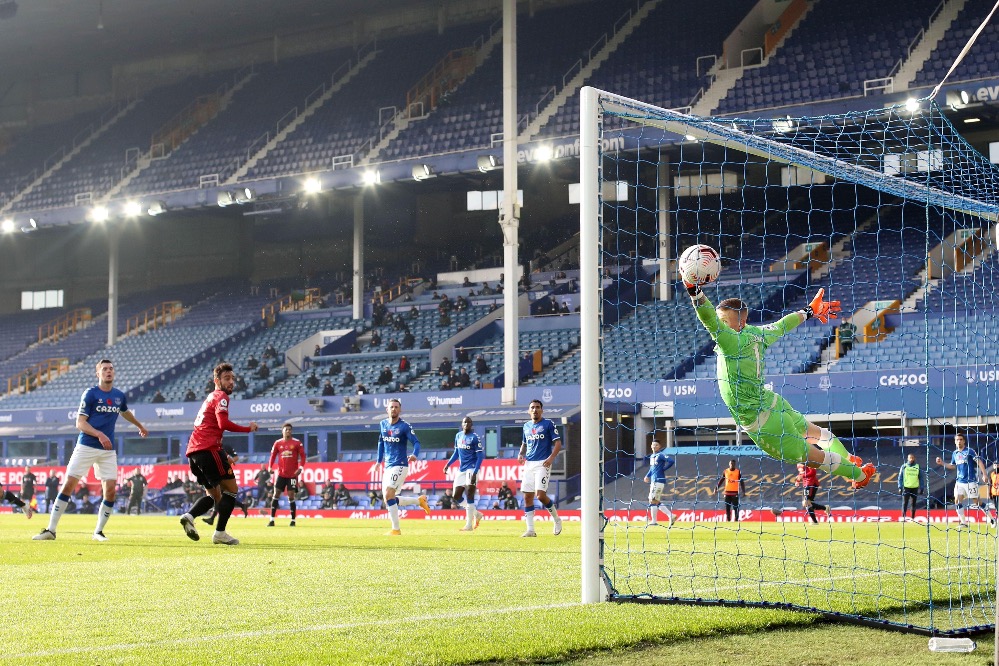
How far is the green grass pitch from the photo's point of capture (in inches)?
233

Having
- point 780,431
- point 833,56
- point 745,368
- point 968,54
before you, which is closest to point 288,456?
point 780,431

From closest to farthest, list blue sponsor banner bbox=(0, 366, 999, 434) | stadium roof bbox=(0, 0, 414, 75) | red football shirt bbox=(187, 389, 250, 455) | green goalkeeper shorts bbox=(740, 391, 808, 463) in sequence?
green goalkeeper shorts bbox=(740, 391, 808, 463)
red football shirt bbox=(187, 389, 250, 455)
blue sponsor banner bbox=(0, 366, 999, 434)
stadium roof bbox=(0, 0, 414, 75)

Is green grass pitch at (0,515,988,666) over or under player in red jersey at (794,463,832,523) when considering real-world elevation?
over

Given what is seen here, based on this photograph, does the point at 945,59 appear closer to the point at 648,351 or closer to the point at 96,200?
the point at 648,351

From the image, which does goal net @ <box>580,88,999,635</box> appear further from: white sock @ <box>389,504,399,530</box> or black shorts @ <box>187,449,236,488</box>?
black shorts @ <box>187,449,236,488</box>

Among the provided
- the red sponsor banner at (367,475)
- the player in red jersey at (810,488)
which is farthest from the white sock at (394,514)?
the red sponsor banner at (367,475)

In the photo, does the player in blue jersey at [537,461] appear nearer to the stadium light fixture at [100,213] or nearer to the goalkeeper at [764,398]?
the goalkeeper at [764,398]

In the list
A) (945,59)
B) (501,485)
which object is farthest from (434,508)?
(945,59)

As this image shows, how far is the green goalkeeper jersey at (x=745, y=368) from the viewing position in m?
9.06

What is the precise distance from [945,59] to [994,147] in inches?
120

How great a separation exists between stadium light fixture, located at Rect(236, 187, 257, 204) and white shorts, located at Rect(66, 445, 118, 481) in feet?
91.2

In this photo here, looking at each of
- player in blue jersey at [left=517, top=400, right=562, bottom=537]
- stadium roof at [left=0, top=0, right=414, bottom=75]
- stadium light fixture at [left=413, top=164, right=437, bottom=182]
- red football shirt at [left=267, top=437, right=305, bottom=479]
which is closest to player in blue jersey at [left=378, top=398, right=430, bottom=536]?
player in blue jersey at [left=517, top=400, right=562, bottom=537]

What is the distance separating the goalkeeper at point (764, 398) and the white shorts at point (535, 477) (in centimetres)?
846

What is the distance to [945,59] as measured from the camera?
3341cm
